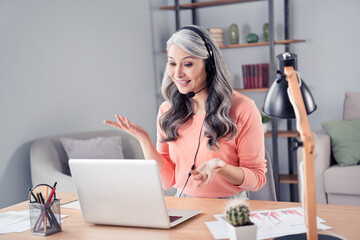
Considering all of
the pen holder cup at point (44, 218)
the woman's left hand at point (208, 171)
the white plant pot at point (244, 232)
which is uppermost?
the woman's left hand at point (208, 171)

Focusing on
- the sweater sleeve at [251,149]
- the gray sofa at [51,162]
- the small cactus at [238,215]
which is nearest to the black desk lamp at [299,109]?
the small cactus at [238,215]

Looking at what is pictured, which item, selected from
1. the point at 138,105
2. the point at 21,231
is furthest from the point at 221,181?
the point at 138,105

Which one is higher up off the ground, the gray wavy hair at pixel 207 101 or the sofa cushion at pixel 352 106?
the gray wavy hair at pixel 207 101

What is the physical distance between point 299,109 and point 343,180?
2365mm

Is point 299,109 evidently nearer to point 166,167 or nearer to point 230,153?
point 230,153

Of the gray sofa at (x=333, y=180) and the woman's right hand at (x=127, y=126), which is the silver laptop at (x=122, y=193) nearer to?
the woman's right hand at (x=127, y=126)

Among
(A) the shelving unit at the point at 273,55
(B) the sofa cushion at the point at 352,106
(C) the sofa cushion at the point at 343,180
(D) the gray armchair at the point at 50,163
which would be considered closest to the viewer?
(D) the gray armchair at the point at 50,163

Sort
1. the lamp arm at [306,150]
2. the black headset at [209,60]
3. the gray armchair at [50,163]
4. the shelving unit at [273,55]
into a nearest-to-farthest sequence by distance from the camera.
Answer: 1. the lamp arm at [306,150]
2. the black headset at [209,60]
3. the gray armchair at [50,163]
4. the shelving unit at [273,55]

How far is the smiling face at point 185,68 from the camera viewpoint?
1.77 m

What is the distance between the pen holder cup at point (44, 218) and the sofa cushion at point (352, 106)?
2.78 metres

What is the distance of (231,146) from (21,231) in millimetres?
849

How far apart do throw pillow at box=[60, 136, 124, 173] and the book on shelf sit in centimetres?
141

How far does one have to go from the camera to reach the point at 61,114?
120 inches

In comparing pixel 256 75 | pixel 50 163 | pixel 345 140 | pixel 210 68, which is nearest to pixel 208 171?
pixel 210 68
